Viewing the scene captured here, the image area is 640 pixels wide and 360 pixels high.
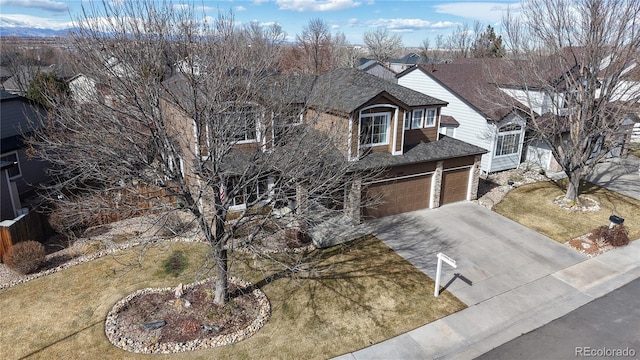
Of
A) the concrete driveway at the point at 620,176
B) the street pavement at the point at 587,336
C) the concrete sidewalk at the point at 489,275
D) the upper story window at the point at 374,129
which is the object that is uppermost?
the upper story window at the point at 374,129

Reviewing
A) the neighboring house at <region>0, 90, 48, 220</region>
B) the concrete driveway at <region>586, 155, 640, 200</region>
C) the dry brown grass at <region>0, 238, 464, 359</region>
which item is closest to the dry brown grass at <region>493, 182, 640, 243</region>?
the concrete driveway at <region>586, 155, 640, 200</region>

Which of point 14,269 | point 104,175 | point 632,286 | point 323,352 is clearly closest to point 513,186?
point 632,286

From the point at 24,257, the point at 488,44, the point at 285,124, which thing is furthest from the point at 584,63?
the point at 488,44

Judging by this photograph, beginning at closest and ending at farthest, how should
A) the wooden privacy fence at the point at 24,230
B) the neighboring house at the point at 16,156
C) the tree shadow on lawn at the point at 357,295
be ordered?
the tree shadow on lawn at the point at 357,295 → the wooden privacy fence at the point at 24,230 → the neighboring house at the point at 16,156

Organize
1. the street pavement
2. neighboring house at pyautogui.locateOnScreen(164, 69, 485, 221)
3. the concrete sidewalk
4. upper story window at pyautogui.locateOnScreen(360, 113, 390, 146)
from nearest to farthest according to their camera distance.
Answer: the street pavement
the concrete sidewalk
neighboring house at pyautogui.locateOnScreen(164, 69, 485, 221)
upper story window at pyautogui.locateOnScreen(360, 113, 390, 146)

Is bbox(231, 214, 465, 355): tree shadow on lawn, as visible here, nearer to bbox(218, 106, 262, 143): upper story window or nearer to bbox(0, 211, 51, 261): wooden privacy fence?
bbox(218, 106, 262, 143): upper story window

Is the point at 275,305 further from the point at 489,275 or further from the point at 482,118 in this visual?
the point at 482,118

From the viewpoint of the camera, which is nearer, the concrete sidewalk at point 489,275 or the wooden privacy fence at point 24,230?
the concrete sidewalk at point 489,275

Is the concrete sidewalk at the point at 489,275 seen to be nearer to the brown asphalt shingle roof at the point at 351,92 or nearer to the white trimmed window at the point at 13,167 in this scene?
the brown asphalt shingle roof at the point at 351,92

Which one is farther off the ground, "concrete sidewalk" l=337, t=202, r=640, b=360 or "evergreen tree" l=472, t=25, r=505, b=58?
"evergreen tree" l=472, t=25, r=505, b=58

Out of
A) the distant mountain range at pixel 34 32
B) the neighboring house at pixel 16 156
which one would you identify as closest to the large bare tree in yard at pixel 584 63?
the distant mountain range at pixel 34 32
